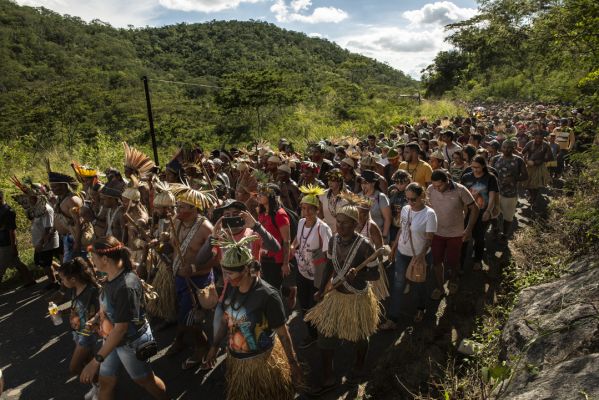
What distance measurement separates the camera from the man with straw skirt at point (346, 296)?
3.80 meters

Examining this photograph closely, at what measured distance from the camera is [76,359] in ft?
12.2

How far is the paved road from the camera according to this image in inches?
167

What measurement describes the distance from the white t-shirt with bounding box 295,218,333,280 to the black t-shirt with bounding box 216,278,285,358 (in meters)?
1.30

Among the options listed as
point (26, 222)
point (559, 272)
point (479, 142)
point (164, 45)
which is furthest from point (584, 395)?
A: point (164, 45)

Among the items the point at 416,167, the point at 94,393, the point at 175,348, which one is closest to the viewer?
the point at 94,393

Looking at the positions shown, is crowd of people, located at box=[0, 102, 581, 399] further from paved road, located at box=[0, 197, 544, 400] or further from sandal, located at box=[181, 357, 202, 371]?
paved road, located at box=[0, 197, 544, 400]

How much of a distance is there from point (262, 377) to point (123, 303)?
1.25 metres

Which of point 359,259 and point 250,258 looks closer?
point 250,258

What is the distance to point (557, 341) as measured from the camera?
3.17 meters

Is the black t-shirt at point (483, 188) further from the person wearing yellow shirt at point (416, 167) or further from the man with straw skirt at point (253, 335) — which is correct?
the man with straw skirt at point (253, 335)

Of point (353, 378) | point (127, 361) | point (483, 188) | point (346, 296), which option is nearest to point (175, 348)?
point (127, 361)

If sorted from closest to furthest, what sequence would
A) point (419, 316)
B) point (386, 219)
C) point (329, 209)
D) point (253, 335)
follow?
1. point (253, 335)
2. point (419, 316)
3. point (386, 219)
4. point (329, 209)

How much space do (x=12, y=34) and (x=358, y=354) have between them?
7014cm

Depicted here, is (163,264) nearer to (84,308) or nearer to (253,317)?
(84,308)
